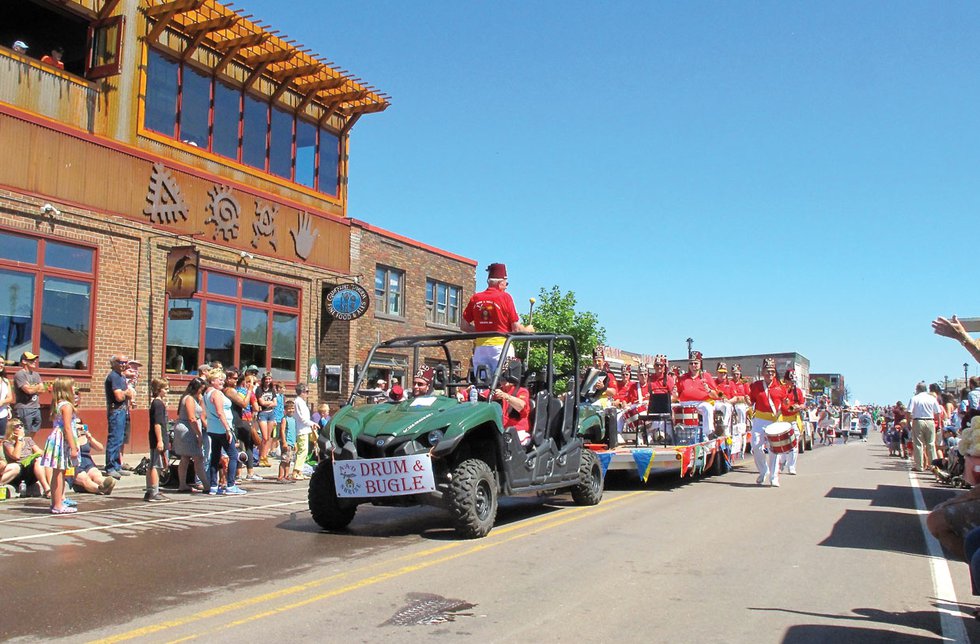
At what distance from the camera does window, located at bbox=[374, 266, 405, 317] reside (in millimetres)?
26094

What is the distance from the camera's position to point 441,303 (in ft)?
96.0

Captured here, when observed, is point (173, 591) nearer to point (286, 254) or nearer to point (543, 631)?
point (543, 631)

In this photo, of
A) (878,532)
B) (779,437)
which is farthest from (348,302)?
(878,532)

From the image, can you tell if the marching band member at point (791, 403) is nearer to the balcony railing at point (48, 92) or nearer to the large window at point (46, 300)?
the large window at point (46, 300)

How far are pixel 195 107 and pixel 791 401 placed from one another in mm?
14931

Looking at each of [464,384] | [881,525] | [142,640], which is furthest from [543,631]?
[881,525]

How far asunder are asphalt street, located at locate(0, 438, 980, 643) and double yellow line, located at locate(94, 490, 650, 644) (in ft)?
0.07

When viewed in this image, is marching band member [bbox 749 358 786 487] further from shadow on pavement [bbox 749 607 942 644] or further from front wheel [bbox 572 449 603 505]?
shadow on pavement [bbox 749 607 942 644]

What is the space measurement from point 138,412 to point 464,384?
1170 cm

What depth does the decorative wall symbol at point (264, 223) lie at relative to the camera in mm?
21391

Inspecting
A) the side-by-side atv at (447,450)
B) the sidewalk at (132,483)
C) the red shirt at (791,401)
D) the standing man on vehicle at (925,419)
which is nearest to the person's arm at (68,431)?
the sidewalk at (132,483)

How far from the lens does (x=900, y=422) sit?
1003 inches

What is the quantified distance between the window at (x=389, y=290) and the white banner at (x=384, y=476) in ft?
59.8

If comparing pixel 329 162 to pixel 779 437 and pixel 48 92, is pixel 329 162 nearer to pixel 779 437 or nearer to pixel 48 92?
pixel 48 92
